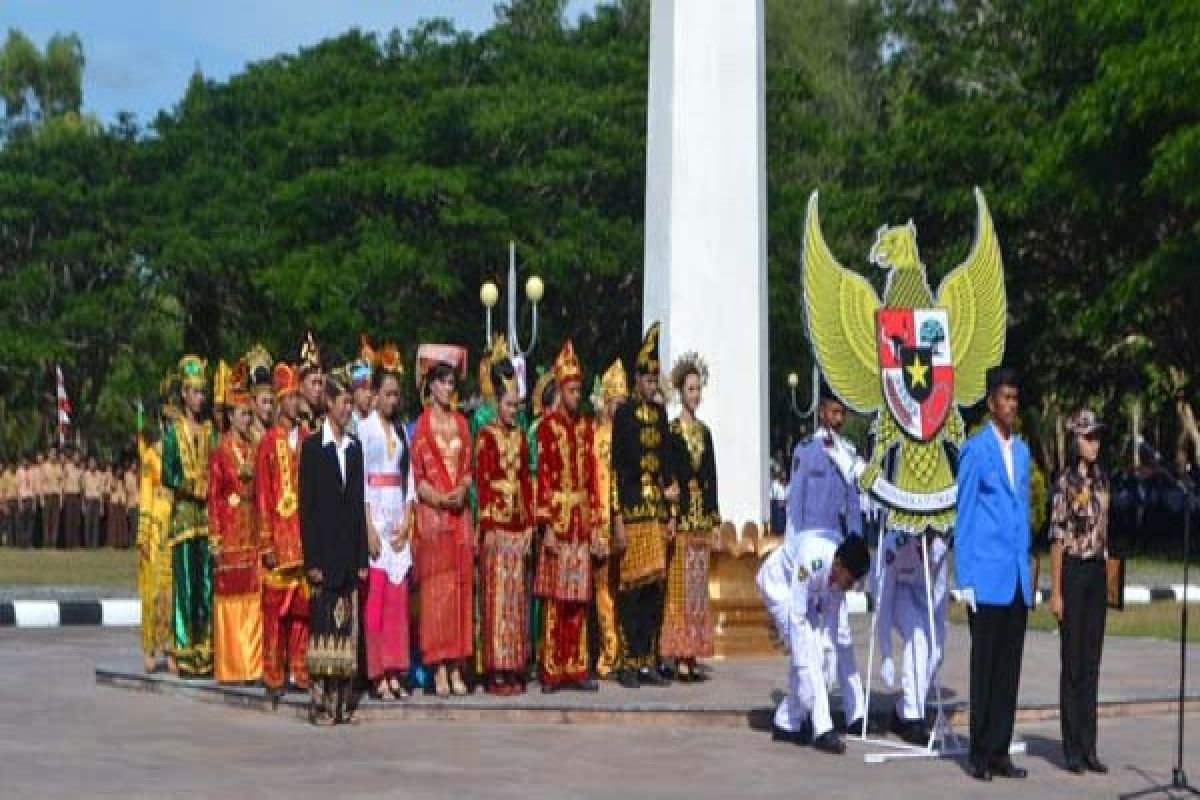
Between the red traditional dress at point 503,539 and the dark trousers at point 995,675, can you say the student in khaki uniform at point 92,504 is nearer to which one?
the red traditional dress at point 503,539

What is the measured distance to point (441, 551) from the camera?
15.1m

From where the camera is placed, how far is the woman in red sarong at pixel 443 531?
15016mm

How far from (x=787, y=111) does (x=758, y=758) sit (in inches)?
1463

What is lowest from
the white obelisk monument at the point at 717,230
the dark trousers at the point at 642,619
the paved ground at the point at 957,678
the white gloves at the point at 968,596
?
the paved ground at the point at 957,678

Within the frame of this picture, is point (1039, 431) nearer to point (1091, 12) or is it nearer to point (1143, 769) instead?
point (1091, 12)

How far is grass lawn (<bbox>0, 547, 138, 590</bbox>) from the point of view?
98.9ft

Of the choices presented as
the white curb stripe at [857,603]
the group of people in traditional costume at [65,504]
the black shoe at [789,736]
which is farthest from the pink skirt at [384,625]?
the group of people in traditional costume at [65,504]

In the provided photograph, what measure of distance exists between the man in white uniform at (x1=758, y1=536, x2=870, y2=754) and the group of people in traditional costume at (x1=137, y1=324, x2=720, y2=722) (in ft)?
7.38

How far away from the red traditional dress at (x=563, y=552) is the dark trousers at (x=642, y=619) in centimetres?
41

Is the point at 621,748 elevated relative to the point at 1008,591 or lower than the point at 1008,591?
lower

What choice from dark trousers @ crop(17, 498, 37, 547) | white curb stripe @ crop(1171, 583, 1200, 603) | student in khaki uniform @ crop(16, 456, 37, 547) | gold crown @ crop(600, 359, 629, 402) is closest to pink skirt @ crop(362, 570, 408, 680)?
gold crown @ crop(600, 359, 629, 402)

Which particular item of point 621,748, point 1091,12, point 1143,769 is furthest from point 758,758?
point 1091,12

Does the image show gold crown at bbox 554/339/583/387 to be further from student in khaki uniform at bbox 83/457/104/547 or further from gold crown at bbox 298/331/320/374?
student in khaki uniform at bbox 83/457/104/547

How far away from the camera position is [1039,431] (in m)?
55.8
